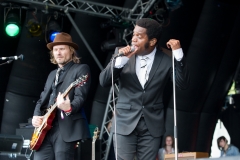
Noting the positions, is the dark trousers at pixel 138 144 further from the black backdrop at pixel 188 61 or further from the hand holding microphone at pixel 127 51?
the black backdrop at pixel 188 61

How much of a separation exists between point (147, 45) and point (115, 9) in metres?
5.01

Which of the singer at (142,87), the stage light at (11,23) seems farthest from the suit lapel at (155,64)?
the stage light at (11,23)

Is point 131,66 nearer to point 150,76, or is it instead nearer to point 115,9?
point 150,76

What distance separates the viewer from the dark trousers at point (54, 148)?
4594 millimetres

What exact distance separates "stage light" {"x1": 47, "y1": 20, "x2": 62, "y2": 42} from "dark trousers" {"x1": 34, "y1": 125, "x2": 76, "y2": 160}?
4.37 m

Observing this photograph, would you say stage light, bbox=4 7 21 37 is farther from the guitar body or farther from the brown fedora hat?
the guitar body

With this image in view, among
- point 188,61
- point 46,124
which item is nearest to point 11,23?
point 188,61

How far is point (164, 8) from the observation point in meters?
8.78

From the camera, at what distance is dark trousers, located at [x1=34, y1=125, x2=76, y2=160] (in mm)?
4594

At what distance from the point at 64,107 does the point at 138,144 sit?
70 cm

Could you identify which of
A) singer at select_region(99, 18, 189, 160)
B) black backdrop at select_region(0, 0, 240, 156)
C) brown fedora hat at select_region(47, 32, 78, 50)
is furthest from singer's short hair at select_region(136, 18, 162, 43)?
black backdrop at select_region(0, 0, 240, 156)

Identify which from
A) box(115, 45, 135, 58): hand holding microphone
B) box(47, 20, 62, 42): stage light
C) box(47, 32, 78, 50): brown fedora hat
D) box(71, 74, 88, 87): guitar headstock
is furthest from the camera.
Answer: box(47, 20, 62, 42): stage light

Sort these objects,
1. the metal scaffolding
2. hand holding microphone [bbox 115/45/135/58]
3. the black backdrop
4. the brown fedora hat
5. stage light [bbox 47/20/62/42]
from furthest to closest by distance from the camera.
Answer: the black backdrop → stage light [bbox 47/20/62/42] → the metal scaffolding → the brown fedora hat → hand holding microphone [bbox 115/45/135/58]

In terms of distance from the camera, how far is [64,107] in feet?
14.7
